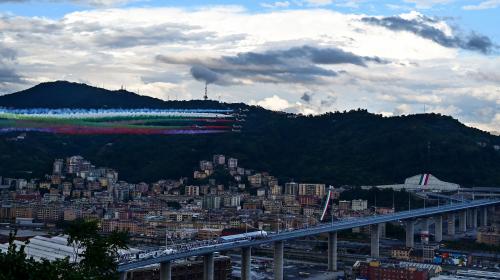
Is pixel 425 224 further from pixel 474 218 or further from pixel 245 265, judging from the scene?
pixel 245 265

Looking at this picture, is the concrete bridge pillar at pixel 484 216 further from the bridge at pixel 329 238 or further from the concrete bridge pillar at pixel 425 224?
the concrete bridge pillar at pixel 425 224

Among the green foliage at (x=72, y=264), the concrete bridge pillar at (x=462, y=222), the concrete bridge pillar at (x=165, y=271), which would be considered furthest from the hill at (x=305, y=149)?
the green foliage at (x=72, y=264)

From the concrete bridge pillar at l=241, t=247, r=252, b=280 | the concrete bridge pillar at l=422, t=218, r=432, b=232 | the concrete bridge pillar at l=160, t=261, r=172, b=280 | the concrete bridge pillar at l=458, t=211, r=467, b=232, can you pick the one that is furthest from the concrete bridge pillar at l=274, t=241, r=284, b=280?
the concrete bridge pillar at l=458, t=211, r=467, b=232

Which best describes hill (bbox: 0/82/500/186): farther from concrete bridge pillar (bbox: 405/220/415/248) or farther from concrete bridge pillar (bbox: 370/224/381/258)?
concrete bridge pillar (bbox: 370/224/381/258)

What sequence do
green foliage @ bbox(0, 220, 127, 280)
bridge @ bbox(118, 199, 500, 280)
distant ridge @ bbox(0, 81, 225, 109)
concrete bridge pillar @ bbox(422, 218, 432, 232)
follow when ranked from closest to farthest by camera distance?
1. green foliage @ bbox(0, 220, 127, 280)
2. bridge @ bbox(118, 199, 500, 280)
3. concrete bridge pillar @ bbox(422, 218, 432, 232)
4. distant ridge @ bbox(0, 81, 225, 109)

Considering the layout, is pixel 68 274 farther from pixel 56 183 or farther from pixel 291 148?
pixel 291 148
